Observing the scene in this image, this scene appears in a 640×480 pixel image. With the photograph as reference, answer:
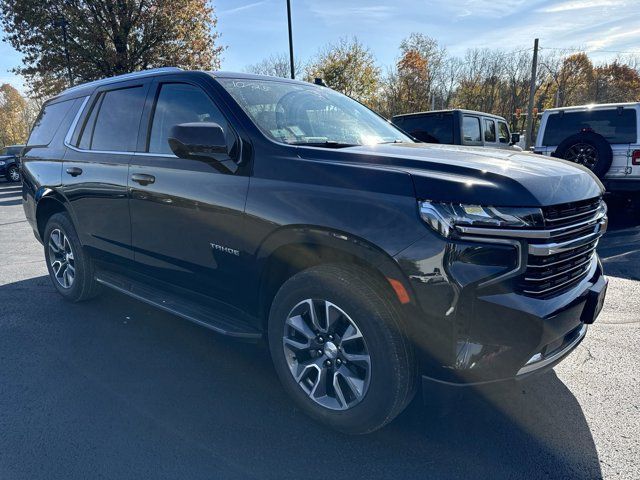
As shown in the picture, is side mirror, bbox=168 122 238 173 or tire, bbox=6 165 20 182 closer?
side mirror, bbox=168 122 238 173

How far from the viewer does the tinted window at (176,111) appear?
2.91m

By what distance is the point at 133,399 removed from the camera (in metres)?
2.75

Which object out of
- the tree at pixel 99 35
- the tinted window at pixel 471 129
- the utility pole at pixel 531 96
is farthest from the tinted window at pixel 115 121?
the utility pole at pixel 531 96

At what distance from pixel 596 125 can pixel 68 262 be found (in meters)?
8.73

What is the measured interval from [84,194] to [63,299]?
4.46 ft

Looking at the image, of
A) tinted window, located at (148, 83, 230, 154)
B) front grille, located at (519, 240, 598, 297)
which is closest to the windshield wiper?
tinted window, located at (148, 83, 230, 154)

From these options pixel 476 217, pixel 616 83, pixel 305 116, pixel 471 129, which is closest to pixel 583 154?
pixel 471 129

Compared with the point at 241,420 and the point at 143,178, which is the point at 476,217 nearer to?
the point at 241,420

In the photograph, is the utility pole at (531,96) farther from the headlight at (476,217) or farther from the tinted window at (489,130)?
the headlight at (476,217)

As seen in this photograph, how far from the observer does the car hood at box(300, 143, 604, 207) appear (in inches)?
76.5

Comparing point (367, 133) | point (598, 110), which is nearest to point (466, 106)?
point (598, 110)

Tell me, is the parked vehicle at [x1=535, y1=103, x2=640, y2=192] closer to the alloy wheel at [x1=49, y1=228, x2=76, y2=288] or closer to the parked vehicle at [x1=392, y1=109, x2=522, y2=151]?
the parked vehicle at [x1=392, y1=109, x2=522, y2=151]

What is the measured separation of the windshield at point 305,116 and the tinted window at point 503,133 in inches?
304

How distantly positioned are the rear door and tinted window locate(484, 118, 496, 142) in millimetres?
8035
